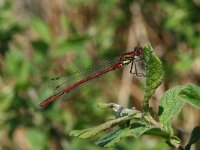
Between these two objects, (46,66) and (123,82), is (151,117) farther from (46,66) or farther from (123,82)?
(123,82)

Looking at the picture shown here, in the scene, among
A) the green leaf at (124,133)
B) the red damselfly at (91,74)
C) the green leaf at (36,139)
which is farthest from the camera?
the green leaf at (36,139)

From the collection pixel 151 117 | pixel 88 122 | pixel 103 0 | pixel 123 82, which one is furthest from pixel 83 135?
pixel 123 82

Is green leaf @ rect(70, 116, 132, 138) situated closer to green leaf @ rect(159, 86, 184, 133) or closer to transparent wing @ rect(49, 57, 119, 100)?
green leaf @ rect(159, 86, 184, 133)

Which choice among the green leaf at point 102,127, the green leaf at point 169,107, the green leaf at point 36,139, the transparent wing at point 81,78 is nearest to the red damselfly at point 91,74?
the transparent wing at point 81,78

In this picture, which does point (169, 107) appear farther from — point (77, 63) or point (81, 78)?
point (77, 63)

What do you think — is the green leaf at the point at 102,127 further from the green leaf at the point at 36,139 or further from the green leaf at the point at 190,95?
the green leaf at the point at 36,139

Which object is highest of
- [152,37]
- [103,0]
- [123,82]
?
[103,0]
